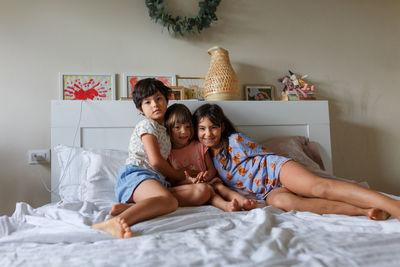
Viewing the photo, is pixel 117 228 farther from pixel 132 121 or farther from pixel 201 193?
pixel 132 121

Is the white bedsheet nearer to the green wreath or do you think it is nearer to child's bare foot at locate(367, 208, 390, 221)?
child's bare foot at locate(367, 208, 390, 221)

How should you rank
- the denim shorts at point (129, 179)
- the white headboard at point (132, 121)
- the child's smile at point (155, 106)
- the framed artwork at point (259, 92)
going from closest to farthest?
the denim shorts at point (129, 179) → the child's smile at point (155, 106) → the white headboard at point (132, 121) → the framed artwork at point (259, 92)

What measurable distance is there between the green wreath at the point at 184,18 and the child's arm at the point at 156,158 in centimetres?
90

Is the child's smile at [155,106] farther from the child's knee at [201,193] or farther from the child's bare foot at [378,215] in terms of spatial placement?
the child's bare foot at [378,215]

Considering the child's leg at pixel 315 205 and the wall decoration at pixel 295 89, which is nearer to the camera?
the child's leg at pixel 315 205

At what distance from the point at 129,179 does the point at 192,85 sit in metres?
0.93

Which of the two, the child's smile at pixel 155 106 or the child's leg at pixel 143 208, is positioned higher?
the child's smile at pixel 155 106

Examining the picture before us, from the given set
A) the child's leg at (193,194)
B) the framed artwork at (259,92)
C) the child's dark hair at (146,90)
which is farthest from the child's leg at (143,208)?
the framed artwork at (259,92)

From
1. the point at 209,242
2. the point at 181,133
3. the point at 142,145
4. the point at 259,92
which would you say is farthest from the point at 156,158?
the point at 259,92

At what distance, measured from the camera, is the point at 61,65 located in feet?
5.72

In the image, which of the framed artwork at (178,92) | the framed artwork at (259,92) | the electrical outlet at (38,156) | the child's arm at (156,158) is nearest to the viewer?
the child's arm at (156,158)

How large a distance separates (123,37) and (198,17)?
1.67ft

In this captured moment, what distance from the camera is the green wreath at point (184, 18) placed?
1.80 m

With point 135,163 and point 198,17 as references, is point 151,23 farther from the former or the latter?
point 135,163
